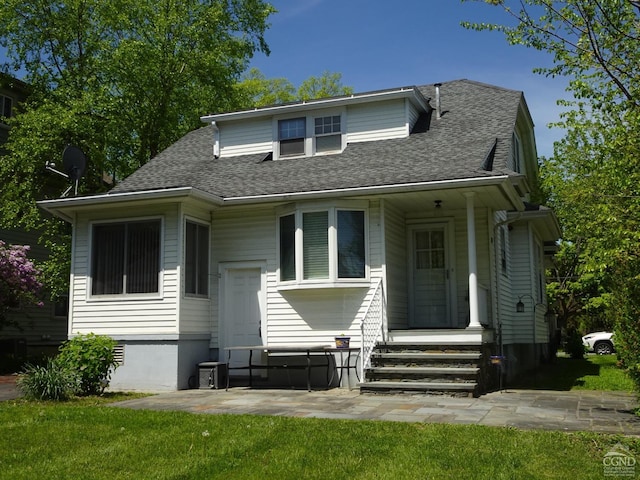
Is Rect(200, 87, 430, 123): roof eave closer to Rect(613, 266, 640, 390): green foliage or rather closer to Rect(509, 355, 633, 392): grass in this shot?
Rect(509, 355, 633, 392): grass

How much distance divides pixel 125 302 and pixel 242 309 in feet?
7.47

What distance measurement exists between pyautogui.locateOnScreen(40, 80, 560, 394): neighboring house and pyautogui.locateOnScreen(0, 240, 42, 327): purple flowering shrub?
3376mm

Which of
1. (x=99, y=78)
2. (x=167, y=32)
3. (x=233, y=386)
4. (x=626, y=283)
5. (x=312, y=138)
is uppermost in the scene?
(x=167, y=32)

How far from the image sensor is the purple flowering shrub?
15836 millimetres

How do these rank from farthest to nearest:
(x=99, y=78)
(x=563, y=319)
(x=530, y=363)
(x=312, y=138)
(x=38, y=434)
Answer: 1. (x=563, y=319)
2. (x=99, y=78)
3. (x=530, y=363)
4. (x=312, y=138)
5. (x=38, y=434)

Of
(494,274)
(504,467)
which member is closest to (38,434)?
(504,467)

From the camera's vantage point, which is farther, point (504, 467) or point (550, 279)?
point (550, 279)

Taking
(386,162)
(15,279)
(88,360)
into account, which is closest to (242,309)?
(88,360)

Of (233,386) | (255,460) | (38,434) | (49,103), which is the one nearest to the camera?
(255,460)

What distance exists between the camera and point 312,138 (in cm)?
1507

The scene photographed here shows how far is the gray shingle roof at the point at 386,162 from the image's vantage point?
12391mm

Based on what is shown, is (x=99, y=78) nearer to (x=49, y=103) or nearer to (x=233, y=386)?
(x=49, y=103)

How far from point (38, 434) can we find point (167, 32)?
18.1 metres

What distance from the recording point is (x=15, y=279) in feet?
52.4
